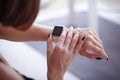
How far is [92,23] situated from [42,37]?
116 centimetres

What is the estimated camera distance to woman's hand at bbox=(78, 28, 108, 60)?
88 cm

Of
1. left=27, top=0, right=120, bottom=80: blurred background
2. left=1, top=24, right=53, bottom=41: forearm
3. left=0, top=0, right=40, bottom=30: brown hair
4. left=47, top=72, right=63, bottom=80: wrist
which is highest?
left=0, top=0, right=40, bottom=30: brown hair

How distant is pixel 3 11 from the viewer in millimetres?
688

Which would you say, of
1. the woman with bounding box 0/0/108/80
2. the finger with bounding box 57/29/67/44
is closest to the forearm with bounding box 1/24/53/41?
the woman with bounding box 0/0/108/80

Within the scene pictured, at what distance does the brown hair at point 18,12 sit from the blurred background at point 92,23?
102 centimetres

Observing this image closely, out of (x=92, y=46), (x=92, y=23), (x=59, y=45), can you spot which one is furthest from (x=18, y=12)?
(x=92, y=23)

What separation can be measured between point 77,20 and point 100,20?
0.77 ft

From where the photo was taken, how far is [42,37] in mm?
1028

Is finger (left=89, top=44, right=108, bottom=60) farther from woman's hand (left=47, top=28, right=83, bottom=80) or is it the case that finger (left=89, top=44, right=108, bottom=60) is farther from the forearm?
the forearm

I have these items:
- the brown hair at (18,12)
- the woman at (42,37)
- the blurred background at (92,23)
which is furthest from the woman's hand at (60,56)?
the blurred background at (92,23)

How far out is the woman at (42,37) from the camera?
0.70 m

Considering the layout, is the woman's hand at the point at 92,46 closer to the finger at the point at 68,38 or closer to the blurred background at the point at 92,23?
the finger at the point at 68,38

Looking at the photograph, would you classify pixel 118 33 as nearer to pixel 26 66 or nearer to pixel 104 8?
pixel 104 8

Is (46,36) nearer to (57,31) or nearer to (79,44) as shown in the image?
(57,31)
